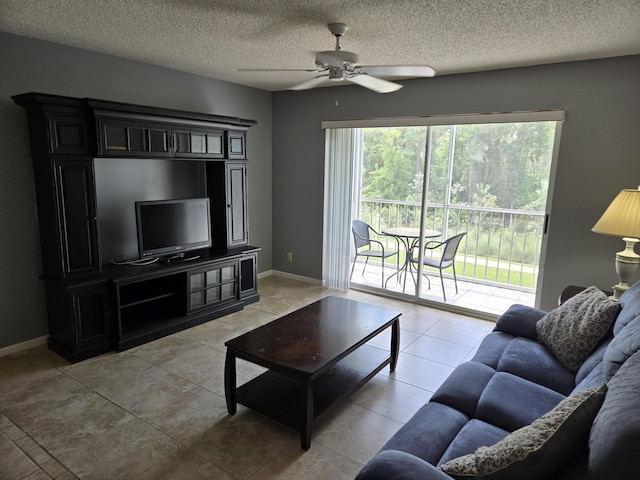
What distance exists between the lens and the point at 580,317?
2352 mm

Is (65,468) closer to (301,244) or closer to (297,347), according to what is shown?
(297,347)

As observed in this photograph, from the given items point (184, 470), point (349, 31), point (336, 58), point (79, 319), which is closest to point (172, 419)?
point (184, 470)

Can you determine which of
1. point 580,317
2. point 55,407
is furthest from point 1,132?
point 580,317

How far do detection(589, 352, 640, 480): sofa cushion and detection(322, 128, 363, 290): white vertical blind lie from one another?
3.87 metres

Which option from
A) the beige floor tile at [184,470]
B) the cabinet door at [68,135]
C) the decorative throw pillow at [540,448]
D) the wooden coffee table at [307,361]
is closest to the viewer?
→ the decorative throw pillow at [540,448]

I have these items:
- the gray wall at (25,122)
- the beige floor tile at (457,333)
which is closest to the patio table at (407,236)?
the beige floor tile at (457,333)

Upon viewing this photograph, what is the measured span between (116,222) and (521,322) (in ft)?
11.3

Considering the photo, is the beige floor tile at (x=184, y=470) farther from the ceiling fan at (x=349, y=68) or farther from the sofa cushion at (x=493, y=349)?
the ceiling fan at (x=349, y=68)

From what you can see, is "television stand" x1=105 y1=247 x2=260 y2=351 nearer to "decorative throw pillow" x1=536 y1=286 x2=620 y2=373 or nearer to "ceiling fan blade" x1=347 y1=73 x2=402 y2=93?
"ceiling fan blade" x1=347 y1=73 x2=402 y2=93

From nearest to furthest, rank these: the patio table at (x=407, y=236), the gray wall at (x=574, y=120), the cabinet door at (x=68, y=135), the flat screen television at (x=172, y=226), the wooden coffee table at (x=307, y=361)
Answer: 1. the wooden coffee table at (x=307, y=361)
2. the cabinet door at (x=68, y=135)
3. the gray wall at (x=574, y=120)
4. the flat screen television at (x=172, y=226)
5. the patio table at (x=407, y=236)

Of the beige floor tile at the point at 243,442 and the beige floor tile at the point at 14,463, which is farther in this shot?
the beige floor tile at the point at 243,442

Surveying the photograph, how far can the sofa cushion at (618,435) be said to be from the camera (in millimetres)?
1021

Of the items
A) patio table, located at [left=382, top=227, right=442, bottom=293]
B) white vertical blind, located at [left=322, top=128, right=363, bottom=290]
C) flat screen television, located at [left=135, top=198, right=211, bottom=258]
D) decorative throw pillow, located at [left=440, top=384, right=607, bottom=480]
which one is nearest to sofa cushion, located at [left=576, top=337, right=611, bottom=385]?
decorative throw pillow, located at [left=440, top=384, right=607, bottom=480]

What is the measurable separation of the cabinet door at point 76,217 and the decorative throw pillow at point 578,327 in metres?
3.29
